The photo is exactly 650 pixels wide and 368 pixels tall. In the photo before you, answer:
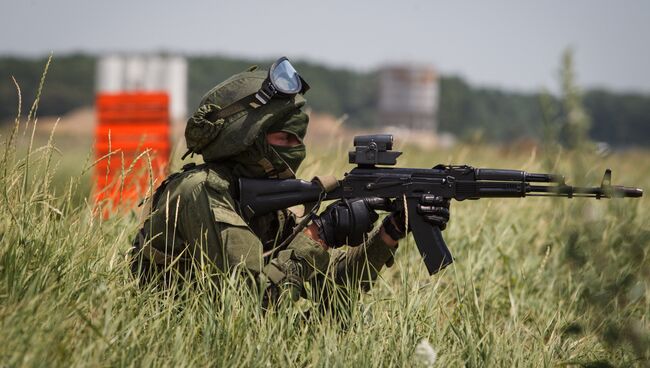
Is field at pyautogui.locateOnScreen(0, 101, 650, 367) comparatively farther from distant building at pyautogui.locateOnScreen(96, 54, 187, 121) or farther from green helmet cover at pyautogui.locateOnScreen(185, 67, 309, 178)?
distant building at pyautogui.locateOnScreen(96, 54, 187, 121)

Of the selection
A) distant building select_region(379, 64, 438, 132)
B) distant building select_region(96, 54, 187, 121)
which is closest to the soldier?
distant building select_region(96, 54, 187, 121)

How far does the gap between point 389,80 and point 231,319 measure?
244 ft

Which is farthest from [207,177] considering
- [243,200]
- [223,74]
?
[223,74]

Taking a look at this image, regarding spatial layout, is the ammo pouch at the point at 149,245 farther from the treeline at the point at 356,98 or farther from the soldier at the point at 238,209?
the treeline at the point at 356,98

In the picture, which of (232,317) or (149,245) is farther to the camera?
(149,245)

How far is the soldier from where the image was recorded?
3.68m

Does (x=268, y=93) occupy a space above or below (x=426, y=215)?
above

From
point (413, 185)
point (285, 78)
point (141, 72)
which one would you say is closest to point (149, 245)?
point (285, 78)

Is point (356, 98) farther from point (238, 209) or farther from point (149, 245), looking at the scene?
point (149, 245)

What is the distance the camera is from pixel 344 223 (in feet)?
12.8

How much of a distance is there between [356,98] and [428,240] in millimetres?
112952

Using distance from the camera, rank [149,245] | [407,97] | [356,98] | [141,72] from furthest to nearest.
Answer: [356,98], [407,97], [141,72], [149,245]

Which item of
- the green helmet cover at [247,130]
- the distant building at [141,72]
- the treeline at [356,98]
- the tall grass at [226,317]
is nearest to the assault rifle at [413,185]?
the green helmet cover at [247,130]

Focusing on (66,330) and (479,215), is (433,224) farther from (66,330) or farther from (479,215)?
(479,215)
